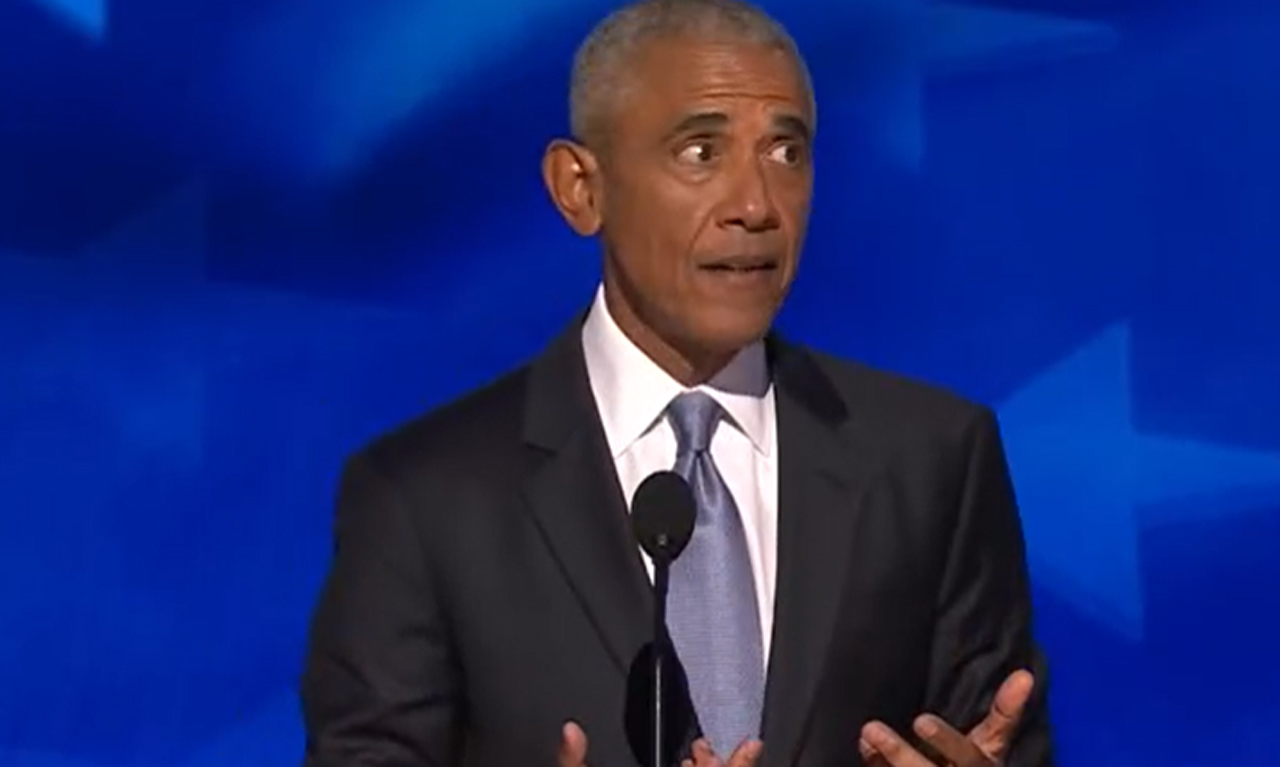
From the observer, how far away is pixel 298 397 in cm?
230

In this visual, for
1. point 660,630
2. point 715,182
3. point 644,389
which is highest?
point 715,182

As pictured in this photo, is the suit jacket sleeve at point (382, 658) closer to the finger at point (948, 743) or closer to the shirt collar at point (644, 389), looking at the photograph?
the shirt collar at point (644, 389)

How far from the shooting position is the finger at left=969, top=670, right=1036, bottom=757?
170 cm

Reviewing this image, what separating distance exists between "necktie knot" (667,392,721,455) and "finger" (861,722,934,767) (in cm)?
31

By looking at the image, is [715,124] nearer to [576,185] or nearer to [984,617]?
[576,185]

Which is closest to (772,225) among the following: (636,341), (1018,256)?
(636,341)

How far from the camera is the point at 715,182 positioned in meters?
1.81

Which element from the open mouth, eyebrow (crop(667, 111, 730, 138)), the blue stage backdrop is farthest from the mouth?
the blue stage backdrop

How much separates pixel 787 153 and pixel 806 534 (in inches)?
11.7

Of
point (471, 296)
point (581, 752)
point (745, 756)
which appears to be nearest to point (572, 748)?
point (581, 752)

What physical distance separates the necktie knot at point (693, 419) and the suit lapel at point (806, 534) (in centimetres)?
6

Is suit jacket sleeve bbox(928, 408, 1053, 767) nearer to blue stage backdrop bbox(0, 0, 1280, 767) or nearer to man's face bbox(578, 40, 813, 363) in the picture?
man's face bbox(578, 40, 813, 363)

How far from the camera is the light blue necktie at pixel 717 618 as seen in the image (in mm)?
1807

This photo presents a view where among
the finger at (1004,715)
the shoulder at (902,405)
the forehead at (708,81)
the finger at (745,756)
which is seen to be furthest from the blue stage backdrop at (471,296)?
the finger at (745,756)
